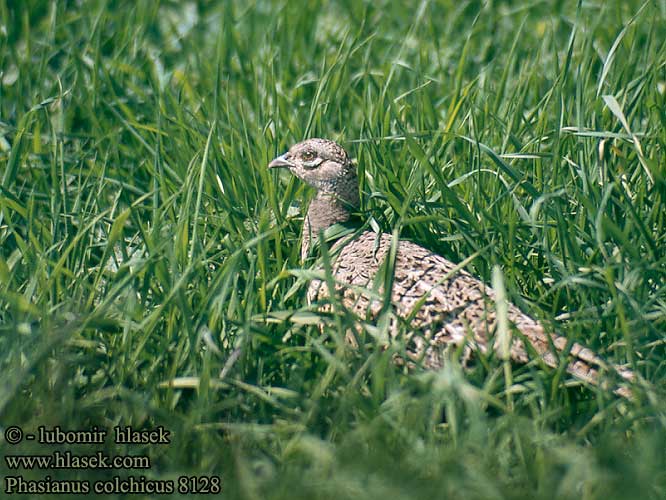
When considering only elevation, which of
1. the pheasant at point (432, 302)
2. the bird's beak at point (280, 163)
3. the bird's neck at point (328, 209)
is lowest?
the bird's neck at point (328, 209)

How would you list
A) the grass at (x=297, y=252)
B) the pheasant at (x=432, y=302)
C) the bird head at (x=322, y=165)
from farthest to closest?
the bird head at (x=322, y=165) < the pheasant at (x=432, y=302) < the grass at (x=297, y=252)

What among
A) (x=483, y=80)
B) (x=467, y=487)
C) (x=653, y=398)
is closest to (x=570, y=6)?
(x=483, y=80)

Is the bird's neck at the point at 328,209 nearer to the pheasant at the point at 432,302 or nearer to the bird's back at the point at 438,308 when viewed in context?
the pheasant at the point at 432,302

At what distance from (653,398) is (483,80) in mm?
2634

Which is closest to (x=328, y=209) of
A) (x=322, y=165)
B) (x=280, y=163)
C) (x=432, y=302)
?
(x=322, y=165)

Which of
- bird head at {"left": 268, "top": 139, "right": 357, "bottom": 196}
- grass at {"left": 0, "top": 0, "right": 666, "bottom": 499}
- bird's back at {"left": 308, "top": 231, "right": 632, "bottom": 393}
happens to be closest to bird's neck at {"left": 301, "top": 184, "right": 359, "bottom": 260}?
bird head at {"left": 268, "top": 139, "right": 357, "bottom": 196}

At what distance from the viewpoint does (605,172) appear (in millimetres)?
4375

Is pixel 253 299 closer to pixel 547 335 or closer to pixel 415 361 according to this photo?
pixel 415 361

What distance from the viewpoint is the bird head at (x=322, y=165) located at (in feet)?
15.2

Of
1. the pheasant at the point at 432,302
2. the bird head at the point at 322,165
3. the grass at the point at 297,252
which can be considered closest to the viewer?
the grass at the point at 297,252

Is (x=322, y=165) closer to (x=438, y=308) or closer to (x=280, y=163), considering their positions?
(x=280, y=163)

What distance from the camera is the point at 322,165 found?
466 cm

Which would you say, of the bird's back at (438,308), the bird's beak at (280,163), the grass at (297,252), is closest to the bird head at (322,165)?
the bird's beak at (280,163)

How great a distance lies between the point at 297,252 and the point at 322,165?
470mm
